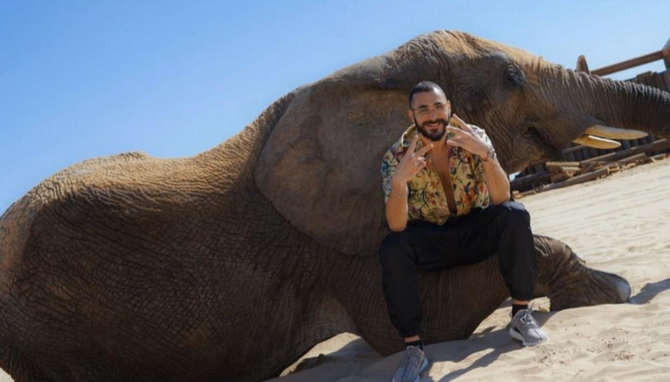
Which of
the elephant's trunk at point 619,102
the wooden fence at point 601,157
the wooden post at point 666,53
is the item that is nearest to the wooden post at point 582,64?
the wooden fence at point 601,157

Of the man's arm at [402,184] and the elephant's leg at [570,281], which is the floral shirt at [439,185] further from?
the elephant's leg at [570,281]

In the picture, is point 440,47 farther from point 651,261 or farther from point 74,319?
point 74,319

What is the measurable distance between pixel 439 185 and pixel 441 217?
177 mm

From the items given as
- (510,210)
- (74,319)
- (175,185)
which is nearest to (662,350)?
(510,210)

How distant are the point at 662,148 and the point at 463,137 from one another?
14.5 m

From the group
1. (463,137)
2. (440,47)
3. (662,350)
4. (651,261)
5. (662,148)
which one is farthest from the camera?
(662,148)

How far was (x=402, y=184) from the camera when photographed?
4.24m

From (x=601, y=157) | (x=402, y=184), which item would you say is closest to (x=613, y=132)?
(x=402, y=184)

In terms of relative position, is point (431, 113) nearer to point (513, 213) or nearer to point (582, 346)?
point (513, 213)

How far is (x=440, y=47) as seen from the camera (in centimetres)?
535

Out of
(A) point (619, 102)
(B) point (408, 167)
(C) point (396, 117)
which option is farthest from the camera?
(A) point (619, 102)

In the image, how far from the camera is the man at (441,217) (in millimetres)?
4262

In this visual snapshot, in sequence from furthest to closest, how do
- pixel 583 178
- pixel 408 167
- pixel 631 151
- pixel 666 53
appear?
pixel 631 151, pixel 583 178, pixel 666 53, pixel 408 167

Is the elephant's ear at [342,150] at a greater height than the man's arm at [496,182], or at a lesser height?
greater
